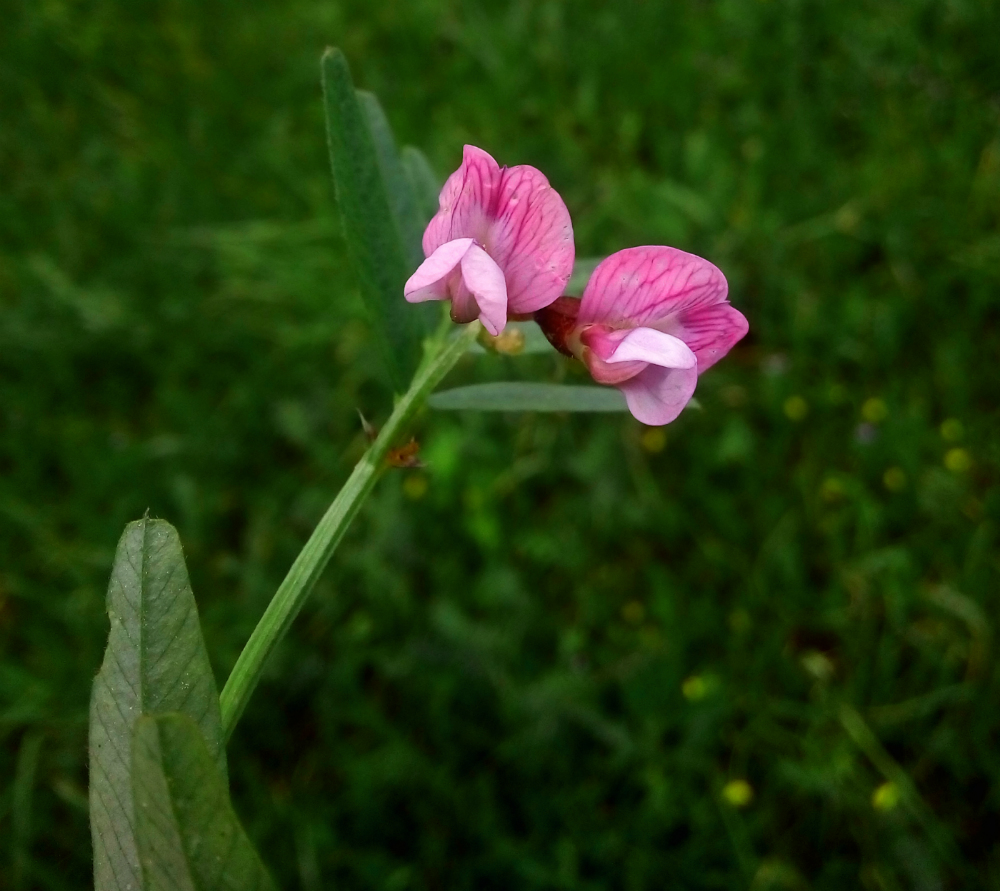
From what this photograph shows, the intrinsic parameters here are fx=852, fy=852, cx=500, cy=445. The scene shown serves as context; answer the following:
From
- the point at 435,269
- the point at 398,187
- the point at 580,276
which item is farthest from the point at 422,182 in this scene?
the point at 435,269

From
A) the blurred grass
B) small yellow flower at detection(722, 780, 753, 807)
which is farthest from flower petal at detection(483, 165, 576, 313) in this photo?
small yellow flower at detection(722, 780, 753, 807)

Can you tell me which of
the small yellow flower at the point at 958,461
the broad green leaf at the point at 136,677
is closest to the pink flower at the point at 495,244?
the broad green leaf at the point at 136,677

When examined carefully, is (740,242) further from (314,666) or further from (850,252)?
(314,666)

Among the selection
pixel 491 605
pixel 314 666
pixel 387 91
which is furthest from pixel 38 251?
pixel 491 605

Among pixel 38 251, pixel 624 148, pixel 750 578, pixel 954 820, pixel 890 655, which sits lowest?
pixel 954 820

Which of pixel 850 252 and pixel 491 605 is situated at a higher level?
pixel 850 252

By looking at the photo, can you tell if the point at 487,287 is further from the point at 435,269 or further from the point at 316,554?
the point at 316,554
